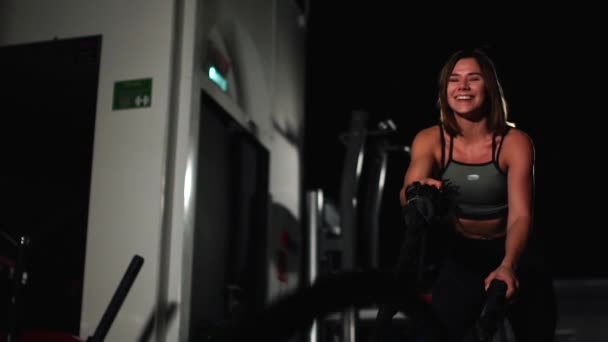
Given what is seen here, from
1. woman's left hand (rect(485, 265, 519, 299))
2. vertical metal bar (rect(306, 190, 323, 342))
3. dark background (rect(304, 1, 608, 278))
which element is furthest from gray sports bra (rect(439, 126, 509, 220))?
dark background (rect(304, 1, 608, 278))

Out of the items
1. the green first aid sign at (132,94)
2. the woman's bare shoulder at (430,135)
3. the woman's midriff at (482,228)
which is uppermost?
the green first aid sign at (132,94)

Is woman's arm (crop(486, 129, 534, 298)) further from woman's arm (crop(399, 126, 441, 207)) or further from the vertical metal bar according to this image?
the vertical metal bar

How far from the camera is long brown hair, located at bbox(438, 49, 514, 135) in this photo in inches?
66.1

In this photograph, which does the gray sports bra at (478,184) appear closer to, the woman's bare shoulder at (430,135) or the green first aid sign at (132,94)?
the woman's bare shoulder at (430,135)

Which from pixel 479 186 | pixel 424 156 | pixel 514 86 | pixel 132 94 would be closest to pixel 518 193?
pixel 479 186

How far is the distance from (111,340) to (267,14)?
6.70ft

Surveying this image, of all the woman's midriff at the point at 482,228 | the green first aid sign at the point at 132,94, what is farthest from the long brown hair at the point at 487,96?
the green first aid sign at the point at 132,94

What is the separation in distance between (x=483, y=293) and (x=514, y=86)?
2568mm

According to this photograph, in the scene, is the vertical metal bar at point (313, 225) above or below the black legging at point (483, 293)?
above

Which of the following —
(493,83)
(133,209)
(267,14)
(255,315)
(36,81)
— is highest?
(267,14)

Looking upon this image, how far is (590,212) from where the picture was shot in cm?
432

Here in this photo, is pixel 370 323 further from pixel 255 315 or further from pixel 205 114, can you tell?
pixel 255 315

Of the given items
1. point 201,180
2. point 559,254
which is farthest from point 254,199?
point 559,254

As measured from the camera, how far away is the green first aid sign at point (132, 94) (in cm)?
256
